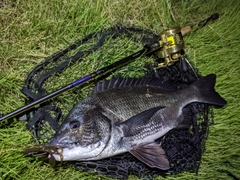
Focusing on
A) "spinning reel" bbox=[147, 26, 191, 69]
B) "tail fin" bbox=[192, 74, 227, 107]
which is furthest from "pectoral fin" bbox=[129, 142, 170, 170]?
"spinning reel" bbox=[147, 26, 191, 69]

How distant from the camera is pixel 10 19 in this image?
10.8 feet

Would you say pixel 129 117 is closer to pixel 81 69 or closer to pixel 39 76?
pixel 81 69

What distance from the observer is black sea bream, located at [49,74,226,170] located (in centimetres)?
277

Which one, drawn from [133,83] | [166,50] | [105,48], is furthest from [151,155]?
[105,48]

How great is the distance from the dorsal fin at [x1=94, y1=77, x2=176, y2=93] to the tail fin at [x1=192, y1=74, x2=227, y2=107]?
0.27 metres

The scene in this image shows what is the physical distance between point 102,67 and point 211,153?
1557 millimetres

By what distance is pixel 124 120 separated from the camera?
296 cm

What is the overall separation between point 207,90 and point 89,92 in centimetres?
123

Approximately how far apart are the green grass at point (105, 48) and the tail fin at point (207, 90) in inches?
13.7

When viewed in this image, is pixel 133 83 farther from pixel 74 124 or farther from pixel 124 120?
pixel 74 124

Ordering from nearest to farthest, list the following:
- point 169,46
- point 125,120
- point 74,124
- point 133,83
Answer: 1. point 74,124
2. point 125,120
3. point 133,83
4. point 169,46

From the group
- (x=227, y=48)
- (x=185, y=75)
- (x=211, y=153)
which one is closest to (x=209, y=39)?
(x=227, y=48)

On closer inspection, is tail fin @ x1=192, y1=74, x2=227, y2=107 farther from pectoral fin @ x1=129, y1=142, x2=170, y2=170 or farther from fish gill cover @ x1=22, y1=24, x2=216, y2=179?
pectoral fin @ x1=129, y1=142, x2=170, y2=170

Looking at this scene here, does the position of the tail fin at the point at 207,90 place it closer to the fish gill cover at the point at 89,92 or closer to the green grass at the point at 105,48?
the fish gill cover at the point at 89,92
